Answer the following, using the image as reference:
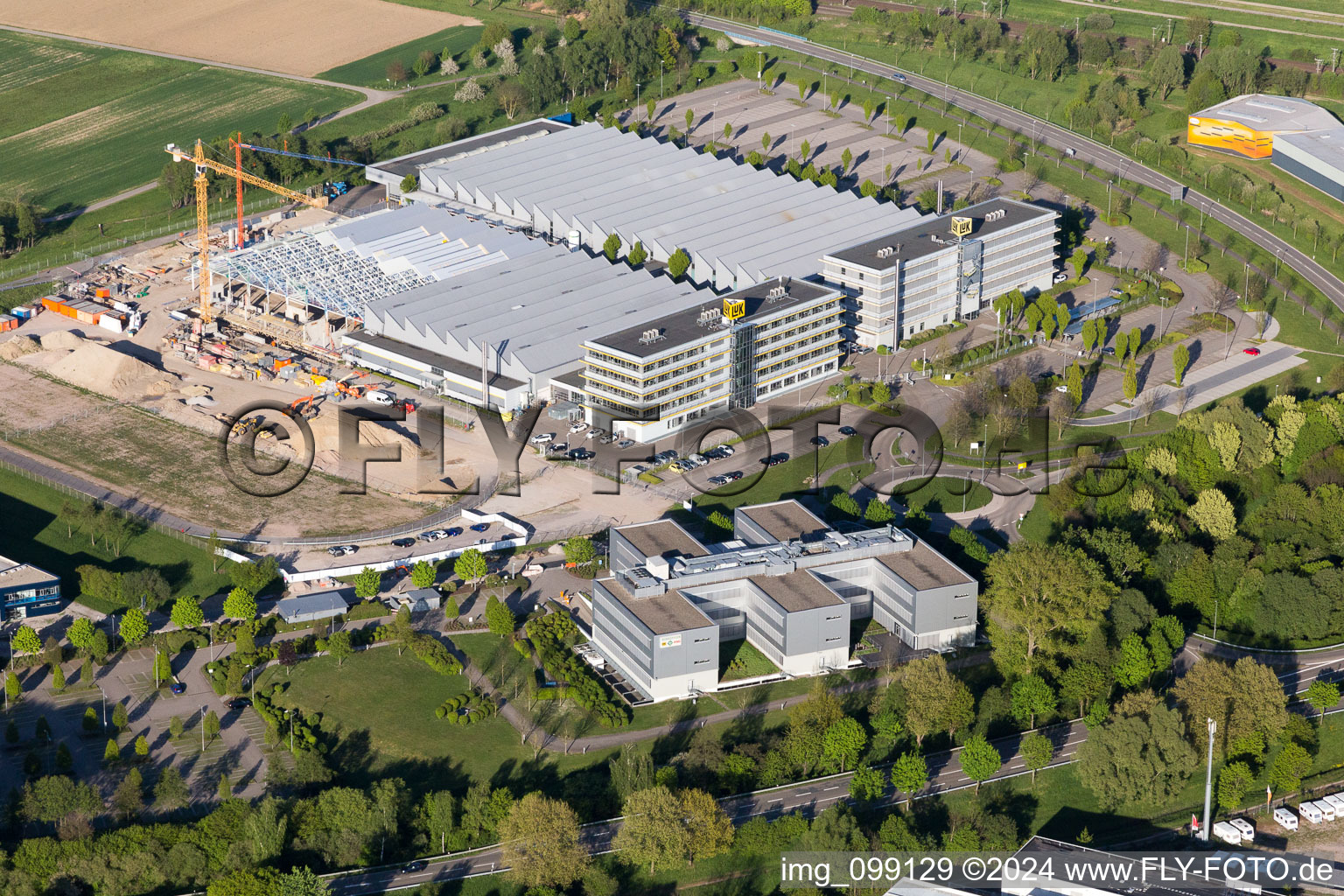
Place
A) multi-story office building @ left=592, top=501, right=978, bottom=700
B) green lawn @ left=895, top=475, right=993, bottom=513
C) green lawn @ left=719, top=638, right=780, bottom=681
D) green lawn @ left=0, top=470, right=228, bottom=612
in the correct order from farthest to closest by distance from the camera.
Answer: green lawn @ left=895, top=475, right=993, bottom=513 < green lawn @ left=0, top=470, right=228, bottom=612 < green lawn @ left=719, top=638, right=780, bottom=681 < multi-story office building @ left=592, top=501, right=978, bottom=700

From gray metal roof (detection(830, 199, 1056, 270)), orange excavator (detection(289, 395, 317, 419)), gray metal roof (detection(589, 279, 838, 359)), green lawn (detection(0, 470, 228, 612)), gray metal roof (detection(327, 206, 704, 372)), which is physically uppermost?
gray metal roof (detection(830, 199, 1056, 270))

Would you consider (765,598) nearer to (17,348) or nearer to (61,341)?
(61,341)

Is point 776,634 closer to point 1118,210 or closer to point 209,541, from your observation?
point 209,541

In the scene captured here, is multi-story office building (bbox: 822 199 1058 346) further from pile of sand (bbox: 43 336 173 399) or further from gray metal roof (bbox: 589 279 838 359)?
pile of sand (bbox: 43 336 173 399)

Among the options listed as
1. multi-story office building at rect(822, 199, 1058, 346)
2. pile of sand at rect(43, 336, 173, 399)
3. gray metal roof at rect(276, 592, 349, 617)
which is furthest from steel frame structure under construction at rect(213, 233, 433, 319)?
gray metal roof at rect(276, 592, 349, 617)

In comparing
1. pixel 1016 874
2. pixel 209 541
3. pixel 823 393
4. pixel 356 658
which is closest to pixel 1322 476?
pixel 823 393
